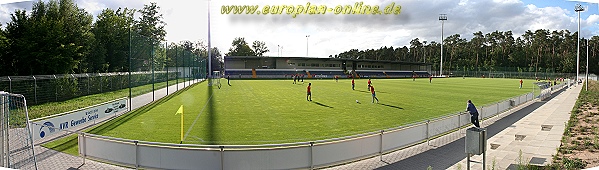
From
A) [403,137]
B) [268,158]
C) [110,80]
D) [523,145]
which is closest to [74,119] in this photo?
[268,158]

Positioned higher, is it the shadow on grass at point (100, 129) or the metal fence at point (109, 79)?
the metal fence at point (109, 79)

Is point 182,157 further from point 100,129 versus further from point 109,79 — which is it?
point 109,79

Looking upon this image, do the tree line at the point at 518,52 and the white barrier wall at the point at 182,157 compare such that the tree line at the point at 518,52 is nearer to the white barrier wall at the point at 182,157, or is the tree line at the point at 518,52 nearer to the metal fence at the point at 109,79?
the metal fence at the point at 109,79

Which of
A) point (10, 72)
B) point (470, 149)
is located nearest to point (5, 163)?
point (470, 149)

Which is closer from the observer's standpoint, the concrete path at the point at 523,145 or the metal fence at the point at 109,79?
the concrete path at the point at 523,145

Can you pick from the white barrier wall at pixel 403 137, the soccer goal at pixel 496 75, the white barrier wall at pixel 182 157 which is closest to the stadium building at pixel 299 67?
the soccer goal at pixel 496 75

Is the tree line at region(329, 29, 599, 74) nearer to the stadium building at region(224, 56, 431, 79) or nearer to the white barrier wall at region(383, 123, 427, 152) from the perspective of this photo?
the stadium building at region(224, 56, 431, 79)

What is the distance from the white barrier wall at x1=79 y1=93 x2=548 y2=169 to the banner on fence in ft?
7.22

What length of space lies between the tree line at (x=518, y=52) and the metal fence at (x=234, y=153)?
292ft

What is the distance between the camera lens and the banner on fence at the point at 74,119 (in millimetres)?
10625

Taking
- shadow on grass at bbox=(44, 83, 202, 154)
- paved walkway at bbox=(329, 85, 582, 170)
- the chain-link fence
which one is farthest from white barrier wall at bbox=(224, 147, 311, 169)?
the chain-link fence

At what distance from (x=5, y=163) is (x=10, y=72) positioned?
2126cm

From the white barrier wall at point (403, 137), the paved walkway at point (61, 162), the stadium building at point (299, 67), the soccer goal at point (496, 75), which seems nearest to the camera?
the paved walkway at point (61, 162)

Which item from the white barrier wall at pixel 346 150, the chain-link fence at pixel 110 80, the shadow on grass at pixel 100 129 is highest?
the chain-link fence at pixel 110 80
